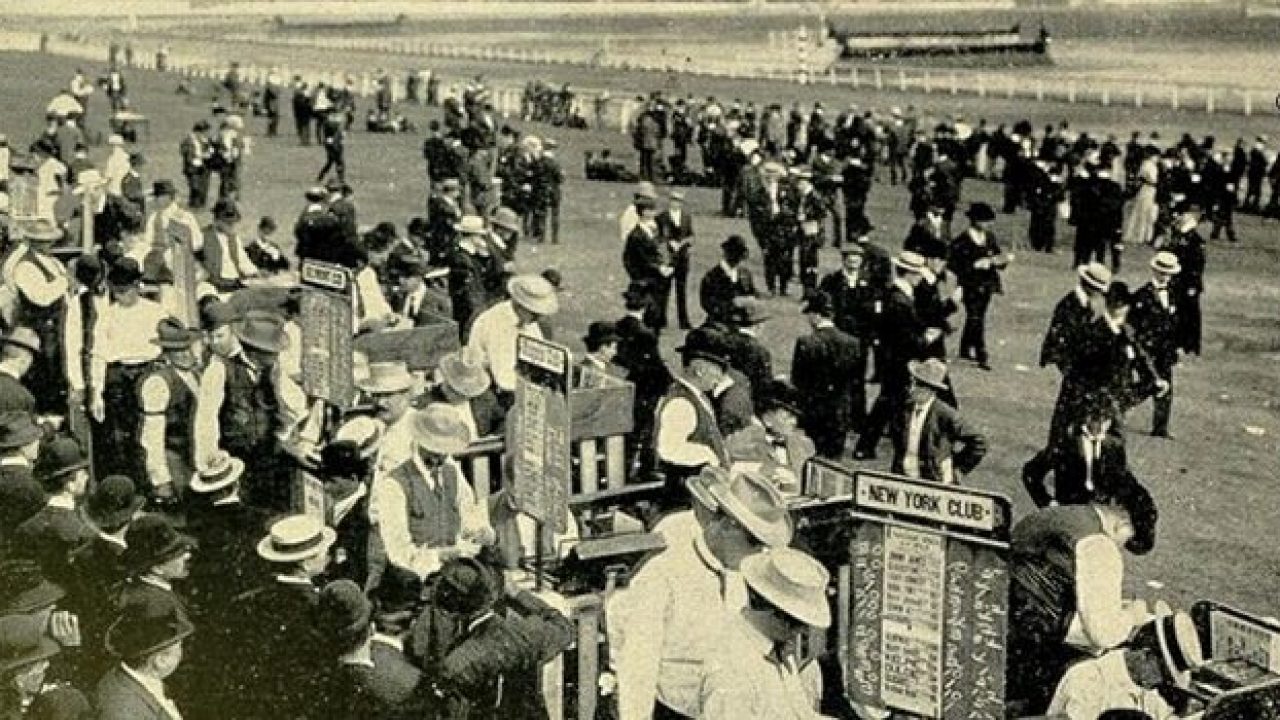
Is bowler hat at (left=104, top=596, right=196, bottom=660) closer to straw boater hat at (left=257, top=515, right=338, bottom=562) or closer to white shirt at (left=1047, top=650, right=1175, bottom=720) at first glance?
straw boater hat at (left=257, top=515, right=338, bottom=562)

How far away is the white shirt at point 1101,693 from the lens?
523cm

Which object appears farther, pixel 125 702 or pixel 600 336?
pixel 600 336

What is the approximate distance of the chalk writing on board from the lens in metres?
4.46

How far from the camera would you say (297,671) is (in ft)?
16.9

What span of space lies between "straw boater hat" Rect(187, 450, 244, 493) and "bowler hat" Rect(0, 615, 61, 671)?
242cm

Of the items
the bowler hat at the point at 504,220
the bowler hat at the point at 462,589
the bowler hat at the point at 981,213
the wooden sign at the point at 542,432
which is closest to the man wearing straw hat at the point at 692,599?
the bowler hat at the point at 462,589

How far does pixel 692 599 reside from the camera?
186 inches

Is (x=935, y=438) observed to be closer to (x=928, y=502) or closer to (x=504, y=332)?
(x=504, y=332)

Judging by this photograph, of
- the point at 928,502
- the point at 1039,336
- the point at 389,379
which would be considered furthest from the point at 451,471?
the point at 1039,336

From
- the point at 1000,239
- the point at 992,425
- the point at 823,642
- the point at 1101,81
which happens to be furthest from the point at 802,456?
the point at 1101,81

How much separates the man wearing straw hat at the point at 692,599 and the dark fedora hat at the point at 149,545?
62.4 inches

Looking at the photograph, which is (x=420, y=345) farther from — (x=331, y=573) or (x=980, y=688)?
(x=980, y=688)

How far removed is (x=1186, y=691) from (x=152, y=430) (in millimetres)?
5172

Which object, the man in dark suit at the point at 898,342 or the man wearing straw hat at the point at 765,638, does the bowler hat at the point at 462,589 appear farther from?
the man in dark suit at the point at 898,342
